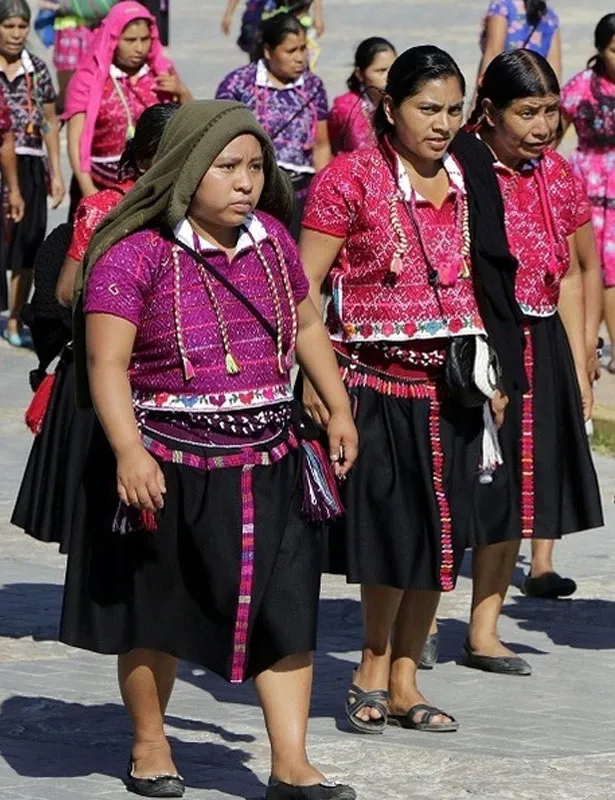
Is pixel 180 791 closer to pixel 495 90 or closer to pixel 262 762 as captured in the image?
pixel 262 762

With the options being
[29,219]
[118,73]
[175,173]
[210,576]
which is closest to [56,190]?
[29,219]

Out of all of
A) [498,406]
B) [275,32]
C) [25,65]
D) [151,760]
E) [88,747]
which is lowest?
[88,747]

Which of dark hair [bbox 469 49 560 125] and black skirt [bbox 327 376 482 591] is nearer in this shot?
black skirt [bbox 327 376 482 591]

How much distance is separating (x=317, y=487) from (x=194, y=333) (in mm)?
464

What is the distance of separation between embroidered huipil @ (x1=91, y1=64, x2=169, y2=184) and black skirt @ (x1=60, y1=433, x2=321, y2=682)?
587 cm

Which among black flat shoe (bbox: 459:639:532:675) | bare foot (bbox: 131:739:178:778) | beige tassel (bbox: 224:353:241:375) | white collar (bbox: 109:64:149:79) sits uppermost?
white collar (bbox: 109:64:149:79)

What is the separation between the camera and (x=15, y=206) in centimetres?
1227

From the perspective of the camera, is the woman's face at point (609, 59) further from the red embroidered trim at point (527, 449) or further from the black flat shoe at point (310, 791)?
the black flat shoe at point (310, 791)

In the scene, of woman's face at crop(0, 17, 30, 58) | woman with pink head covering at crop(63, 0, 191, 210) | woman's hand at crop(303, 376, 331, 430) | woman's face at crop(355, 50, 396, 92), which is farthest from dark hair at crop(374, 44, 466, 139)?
woman's face at crop(0, 17, 30, 58)

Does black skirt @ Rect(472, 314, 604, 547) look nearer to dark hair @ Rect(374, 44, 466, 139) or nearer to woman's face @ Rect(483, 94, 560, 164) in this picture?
woman's face @ Rect(483, 94, 560, 164)

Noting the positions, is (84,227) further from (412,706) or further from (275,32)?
(275,32)

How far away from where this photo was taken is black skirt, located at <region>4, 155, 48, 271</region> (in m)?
12.9

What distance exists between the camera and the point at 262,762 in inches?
235

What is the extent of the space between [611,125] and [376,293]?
5645 mm
